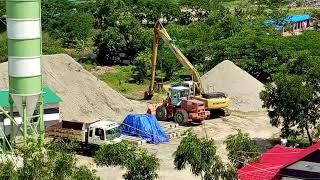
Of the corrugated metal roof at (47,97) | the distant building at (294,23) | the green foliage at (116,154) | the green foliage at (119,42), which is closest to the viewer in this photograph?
the green foliage at (116,154)

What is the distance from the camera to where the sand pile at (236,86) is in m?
38.4

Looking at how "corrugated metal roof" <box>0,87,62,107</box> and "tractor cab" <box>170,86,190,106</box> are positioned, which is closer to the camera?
"corrugated metal roof" <box>0,87,62,107</box>

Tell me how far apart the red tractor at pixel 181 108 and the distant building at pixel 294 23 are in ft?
103

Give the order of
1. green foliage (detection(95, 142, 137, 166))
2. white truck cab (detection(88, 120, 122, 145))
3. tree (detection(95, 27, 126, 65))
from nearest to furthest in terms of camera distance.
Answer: green foliage (detection(95, 142, 137, 166))
white truck cab (detection(88, 120, 122, 145))
tree (detection(95, 27, 126, 65))

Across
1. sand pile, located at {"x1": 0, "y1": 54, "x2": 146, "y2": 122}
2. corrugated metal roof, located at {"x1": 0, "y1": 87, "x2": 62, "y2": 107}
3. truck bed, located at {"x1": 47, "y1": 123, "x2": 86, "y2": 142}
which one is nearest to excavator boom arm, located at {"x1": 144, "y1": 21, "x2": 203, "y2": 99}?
sand pile, located at {"x1": 0, "y1": 54, "x2": 146, "y2": 122}

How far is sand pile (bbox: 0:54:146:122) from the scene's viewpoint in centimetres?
3441

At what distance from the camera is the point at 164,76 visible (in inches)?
1893

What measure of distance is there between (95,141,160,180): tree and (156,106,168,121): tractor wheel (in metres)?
14.5

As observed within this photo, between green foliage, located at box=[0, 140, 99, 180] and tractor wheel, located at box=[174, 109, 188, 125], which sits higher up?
green foliage, located at box=[0, 140, 99, 180]

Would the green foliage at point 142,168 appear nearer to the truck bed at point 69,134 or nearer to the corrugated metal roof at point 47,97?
the truck bed at point 69,134

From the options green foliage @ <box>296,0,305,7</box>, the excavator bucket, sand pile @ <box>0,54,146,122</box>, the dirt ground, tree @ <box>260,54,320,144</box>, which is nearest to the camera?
the dirt ground

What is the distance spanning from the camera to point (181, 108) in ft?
112

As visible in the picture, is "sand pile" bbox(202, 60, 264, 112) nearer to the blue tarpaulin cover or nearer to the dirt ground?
the dirt ground

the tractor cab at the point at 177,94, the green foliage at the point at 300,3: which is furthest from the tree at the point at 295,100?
the green foliage at the point at 300,3
